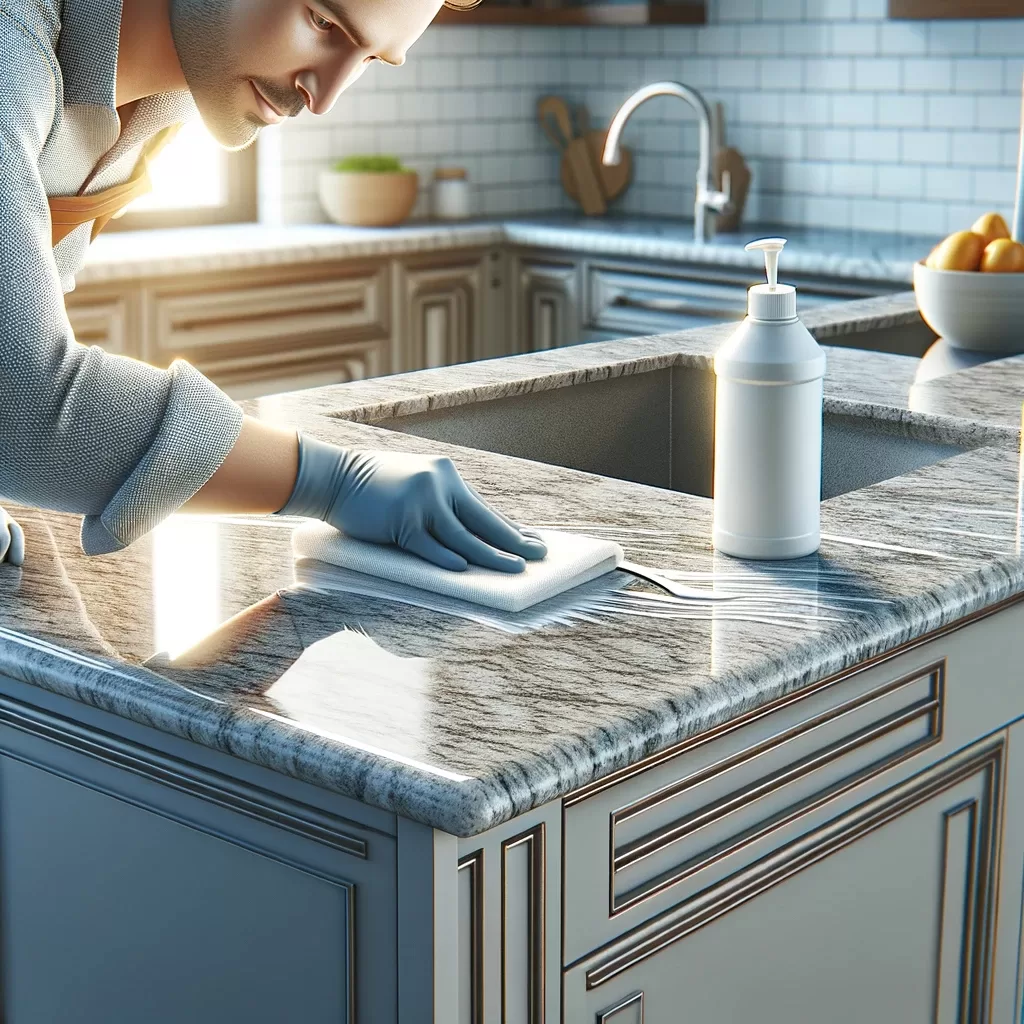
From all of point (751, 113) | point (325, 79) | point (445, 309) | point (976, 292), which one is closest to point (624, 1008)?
point (325, 79)

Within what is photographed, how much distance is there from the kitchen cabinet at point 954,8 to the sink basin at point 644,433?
2.04 metres

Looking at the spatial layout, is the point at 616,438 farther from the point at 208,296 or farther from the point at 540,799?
the point at 208,296

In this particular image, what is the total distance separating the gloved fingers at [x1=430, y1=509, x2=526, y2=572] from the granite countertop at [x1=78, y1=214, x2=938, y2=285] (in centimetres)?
240

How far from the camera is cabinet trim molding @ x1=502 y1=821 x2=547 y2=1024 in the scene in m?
0.86

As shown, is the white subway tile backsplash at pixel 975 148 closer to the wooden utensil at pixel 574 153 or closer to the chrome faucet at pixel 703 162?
the chrome faucet at pixel 703 162

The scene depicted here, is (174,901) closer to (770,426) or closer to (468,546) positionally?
(468,546)

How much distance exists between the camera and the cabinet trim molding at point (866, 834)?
3.16ft

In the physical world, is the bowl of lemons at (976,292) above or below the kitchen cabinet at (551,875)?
above

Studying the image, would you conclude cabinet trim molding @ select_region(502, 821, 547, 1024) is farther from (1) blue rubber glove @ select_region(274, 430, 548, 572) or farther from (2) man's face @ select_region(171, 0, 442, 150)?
(2) man's face @ select_region(171, 0, 442, 150)

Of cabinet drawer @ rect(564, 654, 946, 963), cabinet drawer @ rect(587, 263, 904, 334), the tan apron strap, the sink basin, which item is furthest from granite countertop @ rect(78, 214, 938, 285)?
cabinet drawer @ rect(564, 654, 946, 963)

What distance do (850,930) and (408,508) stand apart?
0.46 metres

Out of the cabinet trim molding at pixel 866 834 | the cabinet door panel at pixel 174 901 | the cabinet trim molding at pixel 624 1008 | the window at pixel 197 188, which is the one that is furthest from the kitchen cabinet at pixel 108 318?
the cabinet trim molding at pixel 624 1008

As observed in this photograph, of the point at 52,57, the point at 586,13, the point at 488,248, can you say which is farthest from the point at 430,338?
the point at 52,57

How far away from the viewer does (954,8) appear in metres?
3.71
